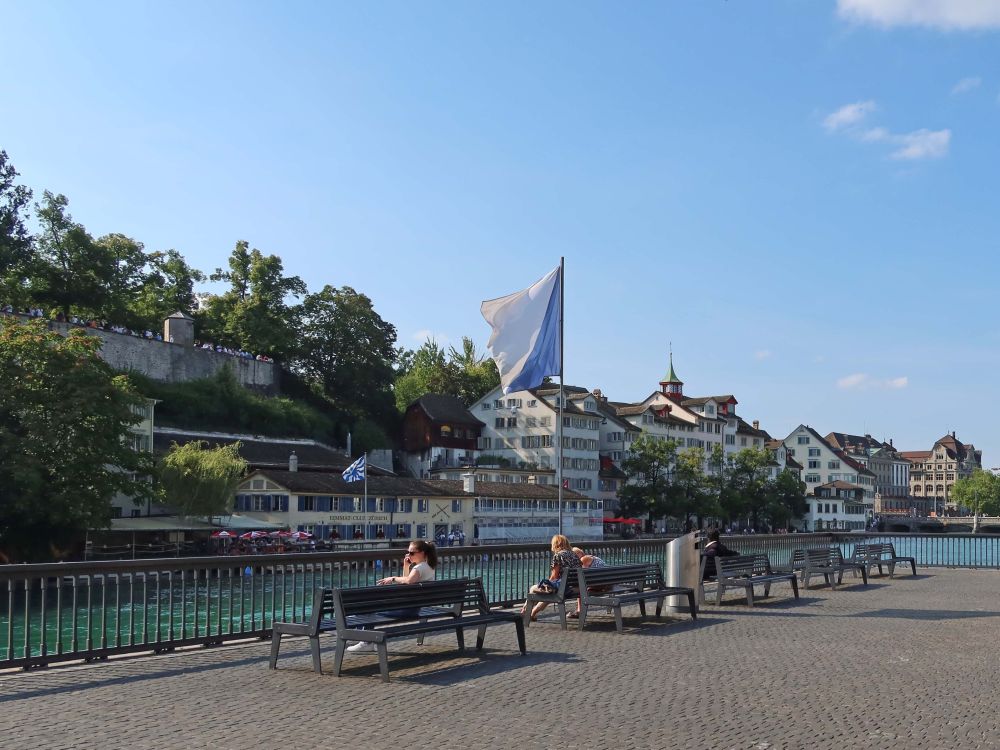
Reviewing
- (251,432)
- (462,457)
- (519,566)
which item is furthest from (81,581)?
(462,457)

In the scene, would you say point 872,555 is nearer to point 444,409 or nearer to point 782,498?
point 444,409

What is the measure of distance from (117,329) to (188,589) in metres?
75.7

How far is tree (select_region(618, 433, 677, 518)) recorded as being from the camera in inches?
3979

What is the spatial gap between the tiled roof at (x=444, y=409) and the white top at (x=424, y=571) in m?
92.9

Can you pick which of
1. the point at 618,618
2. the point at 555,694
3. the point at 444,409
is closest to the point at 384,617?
the point at 555,694

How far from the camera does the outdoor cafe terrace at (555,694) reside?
7.89 m

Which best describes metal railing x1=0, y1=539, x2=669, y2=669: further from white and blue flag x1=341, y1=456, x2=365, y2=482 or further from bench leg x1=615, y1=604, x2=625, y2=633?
white and blue flag x1=341, y1=456, x2=365, y2=482

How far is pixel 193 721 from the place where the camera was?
328 inches

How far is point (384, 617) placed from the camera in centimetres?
1123

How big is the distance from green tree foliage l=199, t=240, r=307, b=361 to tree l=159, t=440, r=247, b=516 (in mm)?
37685

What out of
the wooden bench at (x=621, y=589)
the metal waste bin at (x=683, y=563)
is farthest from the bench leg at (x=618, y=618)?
the metal waste bin at (x=683, y=563)

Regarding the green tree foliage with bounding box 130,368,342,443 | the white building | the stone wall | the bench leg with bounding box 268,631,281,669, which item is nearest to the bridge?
the white building

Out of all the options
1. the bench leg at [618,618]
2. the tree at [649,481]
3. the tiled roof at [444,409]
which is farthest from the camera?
the tiled roof at [444,409]

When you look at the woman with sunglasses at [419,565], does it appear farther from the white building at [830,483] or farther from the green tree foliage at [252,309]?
the white building at [830,483]
